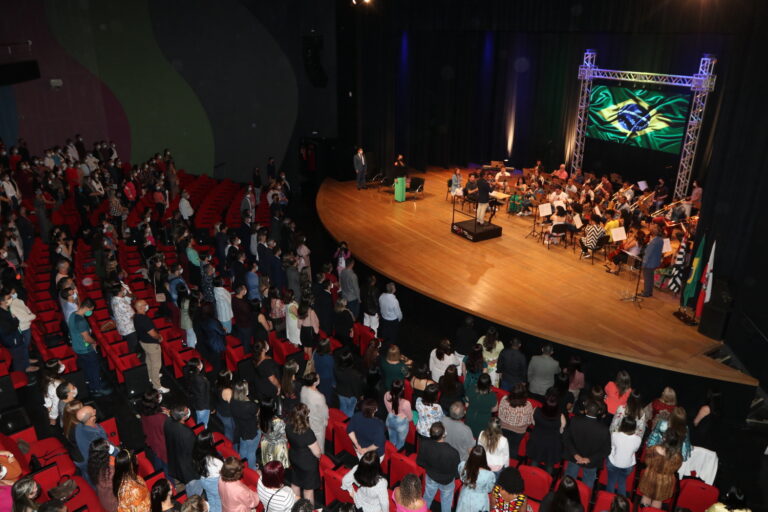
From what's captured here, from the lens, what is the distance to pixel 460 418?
4957mm

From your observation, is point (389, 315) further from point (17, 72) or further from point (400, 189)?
point (17, 72)

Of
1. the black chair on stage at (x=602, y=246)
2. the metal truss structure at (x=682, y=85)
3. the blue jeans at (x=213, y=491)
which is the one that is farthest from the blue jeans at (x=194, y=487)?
the metal truss structure at (x=682, y=85)

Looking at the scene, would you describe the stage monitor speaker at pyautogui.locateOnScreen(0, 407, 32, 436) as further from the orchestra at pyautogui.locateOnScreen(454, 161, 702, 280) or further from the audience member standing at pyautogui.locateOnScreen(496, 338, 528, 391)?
the orchestra at pyautogui.locateOnScreen(454, 161, 702, 280)

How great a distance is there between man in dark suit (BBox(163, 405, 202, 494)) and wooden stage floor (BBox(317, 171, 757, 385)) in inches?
199

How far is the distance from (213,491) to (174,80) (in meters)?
15.4

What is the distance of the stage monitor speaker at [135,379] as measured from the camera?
6.88m

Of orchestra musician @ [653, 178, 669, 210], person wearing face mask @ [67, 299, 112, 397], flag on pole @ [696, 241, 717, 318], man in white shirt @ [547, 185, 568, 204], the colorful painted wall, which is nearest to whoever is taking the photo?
person wearing face mask @ [67, 299, 112, 397]

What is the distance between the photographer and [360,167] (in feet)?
51.3

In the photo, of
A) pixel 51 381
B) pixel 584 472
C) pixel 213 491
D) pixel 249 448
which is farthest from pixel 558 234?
pixel 51 381

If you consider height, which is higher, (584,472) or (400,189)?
(400,189)

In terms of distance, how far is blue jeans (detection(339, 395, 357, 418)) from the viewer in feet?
19.9

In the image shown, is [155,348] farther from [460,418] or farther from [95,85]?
[95,85]

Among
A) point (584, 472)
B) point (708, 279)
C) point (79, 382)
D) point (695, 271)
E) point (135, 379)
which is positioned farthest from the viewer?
point (695, 271)

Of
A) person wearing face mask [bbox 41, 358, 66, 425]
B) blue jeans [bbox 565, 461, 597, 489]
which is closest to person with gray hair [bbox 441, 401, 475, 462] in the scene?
blue jeans [bbox 565, 461, 597, 489]
